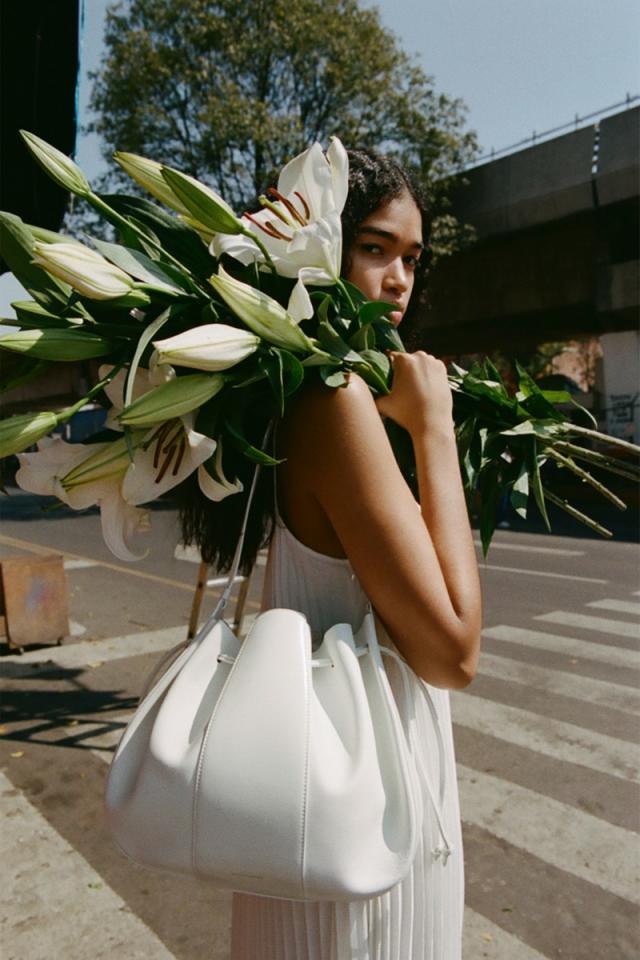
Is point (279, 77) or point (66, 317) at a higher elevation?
point (279, 77)

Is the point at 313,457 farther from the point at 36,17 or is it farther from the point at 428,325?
the point at 428,325

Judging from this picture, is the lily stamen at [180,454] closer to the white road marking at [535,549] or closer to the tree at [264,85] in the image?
the white road marking at [535,549]

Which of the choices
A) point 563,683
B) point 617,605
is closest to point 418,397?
point 563,683

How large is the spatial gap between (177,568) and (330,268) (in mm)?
8813

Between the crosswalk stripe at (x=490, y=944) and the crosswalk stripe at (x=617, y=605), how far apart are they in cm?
497

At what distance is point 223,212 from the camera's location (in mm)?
1234

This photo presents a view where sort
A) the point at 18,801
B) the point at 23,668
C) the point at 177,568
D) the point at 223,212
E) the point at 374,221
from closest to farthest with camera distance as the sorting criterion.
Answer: the point at 223,212 < the point at 374,221 < the point at 18,801 < the point at 23,668 < the point at 177,568

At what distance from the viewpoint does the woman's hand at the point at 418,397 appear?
4.39 ft

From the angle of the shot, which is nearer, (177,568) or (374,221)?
(374,221)

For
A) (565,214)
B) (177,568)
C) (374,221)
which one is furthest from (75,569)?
(565,214)

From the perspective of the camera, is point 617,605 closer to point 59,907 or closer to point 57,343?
point 59,907

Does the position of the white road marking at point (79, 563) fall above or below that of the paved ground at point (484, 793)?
above

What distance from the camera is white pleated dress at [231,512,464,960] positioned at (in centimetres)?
122

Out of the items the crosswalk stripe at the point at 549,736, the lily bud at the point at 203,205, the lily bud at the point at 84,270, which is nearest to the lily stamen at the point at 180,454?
the lily bud at the point at 84,270
